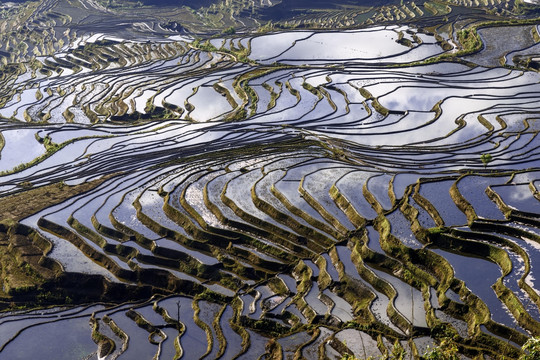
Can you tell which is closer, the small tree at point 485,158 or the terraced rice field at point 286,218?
the terraced rice field at point 286,218

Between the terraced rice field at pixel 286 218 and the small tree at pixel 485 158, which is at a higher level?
the small tree at pixel 485 158

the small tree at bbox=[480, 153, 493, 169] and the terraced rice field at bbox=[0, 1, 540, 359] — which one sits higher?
the small tree at bbox=[480, 153, 493, 169]

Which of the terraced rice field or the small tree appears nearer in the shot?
the terraced rice field

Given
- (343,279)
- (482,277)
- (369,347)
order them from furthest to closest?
(343,279)
(482,277)
(369,347)

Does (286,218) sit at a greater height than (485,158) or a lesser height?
lesser

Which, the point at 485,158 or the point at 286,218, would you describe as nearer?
the point at 286,218

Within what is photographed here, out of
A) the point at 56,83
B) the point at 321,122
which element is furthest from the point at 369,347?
the point at 56,83

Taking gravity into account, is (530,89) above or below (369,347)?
above

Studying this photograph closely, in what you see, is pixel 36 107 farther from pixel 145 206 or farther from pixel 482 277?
pixel 482 277
